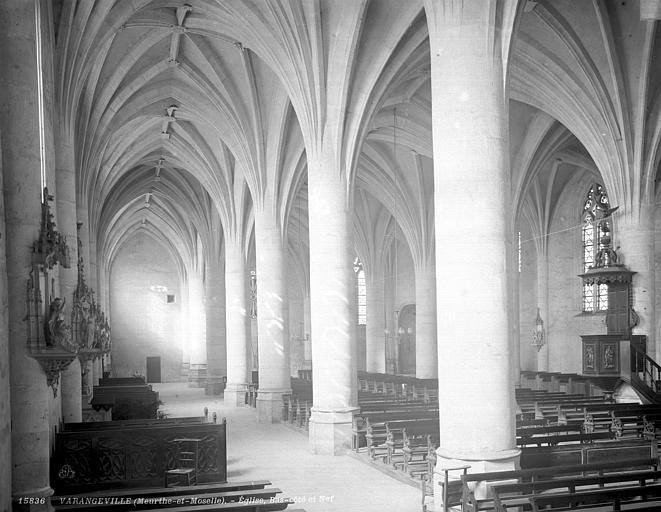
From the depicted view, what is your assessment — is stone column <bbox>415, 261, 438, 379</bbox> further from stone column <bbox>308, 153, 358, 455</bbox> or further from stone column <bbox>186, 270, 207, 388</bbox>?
stone column <bbox>308, 153, 358, 455</bbox>

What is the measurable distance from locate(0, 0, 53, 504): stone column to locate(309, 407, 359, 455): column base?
28.3 ft

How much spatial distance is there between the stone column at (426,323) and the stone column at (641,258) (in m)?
14.3

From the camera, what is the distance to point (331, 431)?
17.0 meters

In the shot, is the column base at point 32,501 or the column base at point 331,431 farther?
the column base at point 331,431

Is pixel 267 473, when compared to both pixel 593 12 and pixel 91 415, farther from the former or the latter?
pixel 593 12

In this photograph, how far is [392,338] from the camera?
45719 millimetres

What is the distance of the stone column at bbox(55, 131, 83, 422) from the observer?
15438mm

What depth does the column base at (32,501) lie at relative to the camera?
868 centimetres

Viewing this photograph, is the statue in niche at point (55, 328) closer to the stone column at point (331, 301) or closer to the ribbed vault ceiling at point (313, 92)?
the ribbed vault ceiling at point (313, 92)

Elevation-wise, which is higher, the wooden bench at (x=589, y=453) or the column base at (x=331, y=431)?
the wooden bench at (x=589, y=453)

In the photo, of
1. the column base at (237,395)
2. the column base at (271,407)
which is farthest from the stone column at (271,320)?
the column base at (237,395)

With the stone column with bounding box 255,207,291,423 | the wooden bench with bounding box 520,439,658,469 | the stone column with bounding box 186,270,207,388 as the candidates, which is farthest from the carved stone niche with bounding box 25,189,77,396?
the stone column with bounding box 186,270,207,388

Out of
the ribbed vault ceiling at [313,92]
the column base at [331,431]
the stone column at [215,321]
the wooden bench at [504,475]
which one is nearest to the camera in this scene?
the wooden bench at [504,475]

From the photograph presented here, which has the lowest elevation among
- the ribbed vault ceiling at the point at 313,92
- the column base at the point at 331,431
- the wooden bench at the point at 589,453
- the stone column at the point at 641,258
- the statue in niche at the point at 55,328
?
the column base at the point at 331,431
